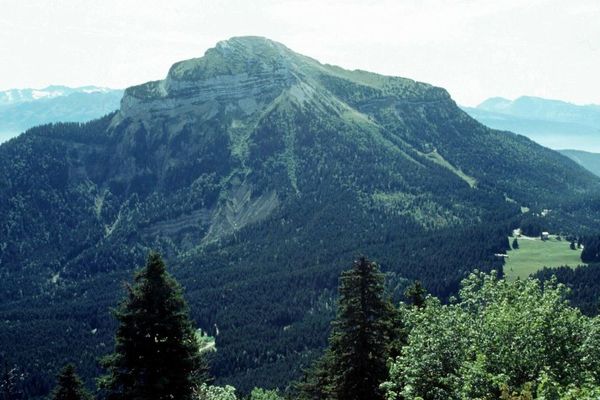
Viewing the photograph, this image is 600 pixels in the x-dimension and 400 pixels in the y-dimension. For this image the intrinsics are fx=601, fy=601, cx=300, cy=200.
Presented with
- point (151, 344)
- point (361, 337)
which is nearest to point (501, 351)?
point (361, 337)

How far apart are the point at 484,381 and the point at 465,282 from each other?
12168 millimetres

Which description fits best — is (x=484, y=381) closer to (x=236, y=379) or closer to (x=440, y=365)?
(x=440, y=365)

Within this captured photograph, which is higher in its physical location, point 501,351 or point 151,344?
point 501,351

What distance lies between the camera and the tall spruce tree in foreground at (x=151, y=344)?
3262 cm

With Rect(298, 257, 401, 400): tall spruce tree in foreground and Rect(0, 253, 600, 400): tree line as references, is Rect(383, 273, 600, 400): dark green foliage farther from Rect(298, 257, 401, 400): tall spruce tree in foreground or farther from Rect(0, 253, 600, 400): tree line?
Rect(298, 257, 401, 400): tall spruce tree in foreground

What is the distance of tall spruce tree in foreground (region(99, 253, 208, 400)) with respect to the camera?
32.6 m

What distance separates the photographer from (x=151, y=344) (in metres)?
32.9

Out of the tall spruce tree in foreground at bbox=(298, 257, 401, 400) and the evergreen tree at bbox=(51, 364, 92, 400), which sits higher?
the tall spruce tree in foreground at bbox=(298, 257, 401, 400)

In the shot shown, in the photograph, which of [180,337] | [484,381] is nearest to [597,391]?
[484,381]

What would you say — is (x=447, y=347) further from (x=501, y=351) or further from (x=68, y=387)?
(x=68, y=387)

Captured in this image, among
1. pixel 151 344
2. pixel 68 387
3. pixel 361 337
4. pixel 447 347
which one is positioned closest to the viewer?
pixel 151 344

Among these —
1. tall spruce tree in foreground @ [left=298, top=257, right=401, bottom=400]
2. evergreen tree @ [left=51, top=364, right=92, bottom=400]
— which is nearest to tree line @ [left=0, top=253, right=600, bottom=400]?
tall spruce tree in foreground @ [left=298, top=257, right=401, bottom=400]

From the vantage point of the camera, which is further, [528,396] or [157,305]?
[157,305]

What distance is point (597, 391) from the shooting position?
74.0ft
